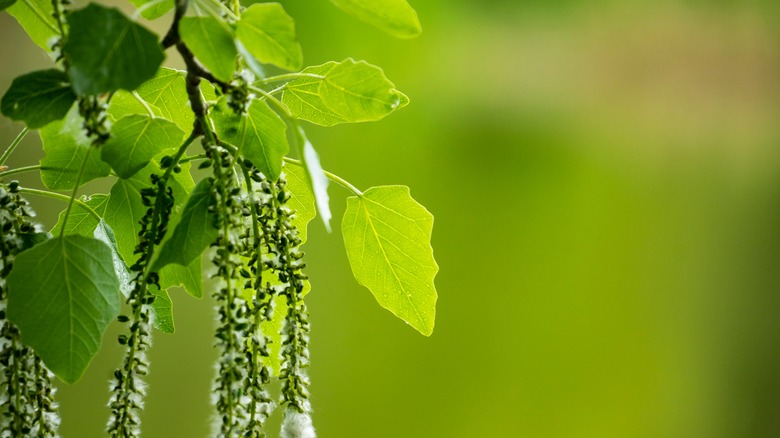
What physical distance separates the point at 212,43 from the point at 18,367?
196mm

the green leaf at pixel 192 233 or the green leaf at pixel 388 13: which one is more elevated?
the green leaf at pixel 388 13

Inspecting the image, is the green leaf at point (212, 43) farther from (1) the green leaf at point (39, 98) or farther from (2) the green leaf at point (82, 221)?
(2) the green leaf at point (82, 221)

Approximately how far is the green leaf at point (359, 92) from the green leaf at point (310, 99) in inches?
1.8

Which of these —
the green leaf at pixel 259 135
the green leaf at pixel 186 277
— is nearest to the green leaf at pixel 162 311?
the green leaf at pixel 186 277

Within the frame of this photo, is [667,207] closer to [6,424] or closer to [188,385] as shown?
[188,385]

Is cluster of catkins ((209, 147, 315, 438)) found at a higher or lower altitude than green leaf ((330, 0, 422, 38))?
→ lower

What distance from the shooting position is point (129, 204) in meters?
0.45

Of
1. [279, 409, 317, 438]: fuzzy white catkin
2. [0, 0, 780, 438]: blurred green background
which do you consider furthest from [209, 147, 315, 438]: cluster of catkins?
[0, 0, 780, 438]: blurred green background

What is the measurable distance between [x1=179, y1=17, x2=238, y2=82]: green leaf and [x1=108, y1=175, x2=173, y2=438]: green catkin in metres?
0.08

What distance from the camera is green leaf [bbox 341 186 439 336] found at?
461 millimetres

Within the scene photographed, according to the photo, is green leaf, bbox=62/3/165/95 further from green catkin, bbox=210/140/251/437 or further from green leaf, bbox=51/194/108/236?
green leaf, bbox=51/194/108/236

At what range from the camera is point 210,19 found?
1.07ft

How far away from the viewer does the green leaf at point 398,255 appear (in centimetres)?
46

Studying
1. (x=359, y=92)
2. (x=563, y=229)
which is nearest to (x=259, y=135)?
(x=359, y=92)
